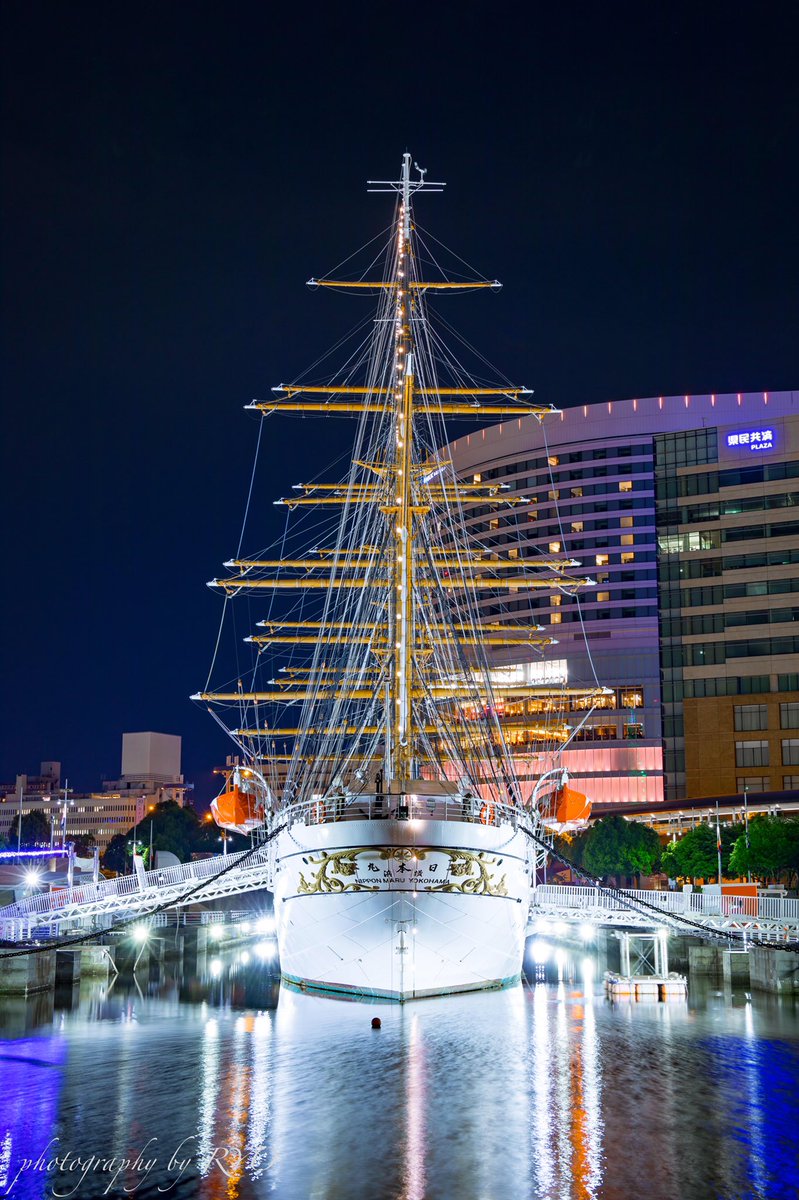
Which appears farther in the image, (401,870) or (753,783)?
(753,783)

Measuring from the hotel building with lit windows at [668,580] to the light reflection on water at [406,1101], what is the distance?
253 ft

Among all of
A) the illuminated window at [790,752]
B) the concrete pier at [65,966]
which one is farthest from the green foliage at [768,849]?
the concrete pier at [65,966]

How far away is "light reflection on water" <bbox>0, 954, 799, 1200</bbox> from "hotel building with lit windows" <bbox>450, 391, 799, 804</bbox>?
253 feet

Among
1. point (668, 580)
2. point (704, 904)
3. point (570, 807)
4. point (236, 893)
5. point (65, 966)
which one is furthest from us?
point (668, 580)

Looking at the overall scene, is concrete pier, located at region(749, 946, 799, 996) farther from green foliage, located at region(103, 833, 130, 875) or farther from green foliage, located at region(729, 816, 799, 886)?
green foliage, located at region(103, 833, 130, 875)

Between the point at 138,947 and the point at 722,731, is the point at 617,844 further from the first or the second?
the point at 138,947

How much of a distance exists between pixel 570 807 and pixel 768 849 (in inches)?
859

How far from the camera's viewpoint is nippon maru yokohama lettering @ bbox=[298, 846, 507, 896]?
42.7m

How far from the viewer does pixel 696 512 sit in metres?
131

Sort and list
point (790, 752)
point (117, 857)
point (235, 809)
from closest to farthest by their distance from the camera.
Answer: point (235, 809) < point (790, 752) < point (117, 857)

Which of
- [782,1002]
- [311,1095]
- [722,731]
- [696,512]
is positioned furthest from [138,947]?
[696,512]

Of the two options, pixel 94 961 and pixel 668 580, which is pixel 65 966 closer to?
pixel 94 961

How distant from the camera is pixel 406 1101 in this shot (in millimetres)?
28109

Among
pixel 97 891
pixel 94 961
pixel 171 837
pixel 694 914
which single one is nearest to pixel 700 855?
pixel 694 914
